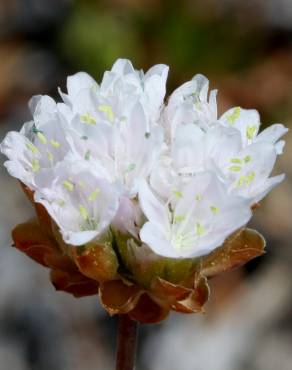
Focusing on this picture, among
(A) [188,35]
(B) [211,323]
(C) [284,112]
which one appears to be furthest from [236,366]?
(A) [188,35]

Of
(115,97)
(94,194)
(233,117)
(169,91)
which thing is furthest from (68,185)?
(169,91)

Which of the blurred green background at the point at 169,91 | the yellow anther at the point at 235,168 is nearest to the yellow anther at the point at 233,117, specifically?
the yellow anther at the point at 235,168

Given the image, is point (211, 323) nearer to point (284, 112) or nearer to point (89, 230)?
point (284, 112)

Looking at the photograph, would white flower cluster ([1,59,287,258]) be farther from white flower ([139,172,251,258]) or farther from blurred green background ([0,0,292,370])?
blurred green background ([0,0,292,370])

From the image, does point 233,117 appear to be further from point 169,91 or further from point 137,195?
point 169,91

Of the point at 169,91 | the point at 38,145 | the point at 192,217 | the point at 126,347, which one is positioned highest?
the point at 38,145

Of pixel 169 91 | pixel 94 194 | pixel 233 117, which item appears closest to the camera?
pixel 94 194

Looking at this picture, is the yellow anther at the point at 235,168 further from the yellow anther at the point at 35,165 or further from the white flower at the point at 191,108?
the yellow anther at the point at 35,165

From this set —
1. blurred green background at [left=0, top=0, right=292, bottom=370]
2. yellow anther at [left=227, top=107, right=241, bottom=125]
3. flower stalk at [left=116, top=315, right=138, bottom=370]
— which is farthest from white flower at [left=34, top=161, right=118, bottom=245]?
blurred green background at [left=0, top=0, right=292, bottom=370]
